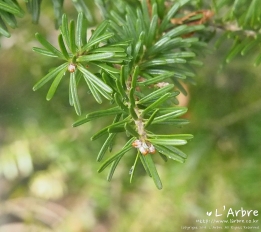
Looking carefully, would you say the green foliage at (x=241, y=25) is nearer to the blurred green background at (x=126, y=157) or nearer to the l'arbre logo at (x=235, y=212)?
the blurred green background at (x=126, y=157)

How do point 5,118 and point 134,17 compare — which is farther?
point 5,118

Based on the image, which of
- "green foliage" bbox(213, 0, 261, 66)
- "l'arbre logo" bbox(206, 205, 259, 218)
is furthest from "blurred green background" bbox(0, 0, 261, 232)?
"green foliage" bbox(213, 0, 261, 66)

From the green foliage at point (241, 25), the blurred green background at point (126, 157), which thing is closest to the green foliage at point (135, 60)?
the green foliage at point (241, 25)

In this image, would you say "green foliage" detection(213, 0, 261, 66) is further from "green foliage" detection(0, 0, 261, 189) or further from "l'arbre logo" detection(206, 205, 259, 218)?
"l'arbre logo" detection(206, 205, 259, 218)

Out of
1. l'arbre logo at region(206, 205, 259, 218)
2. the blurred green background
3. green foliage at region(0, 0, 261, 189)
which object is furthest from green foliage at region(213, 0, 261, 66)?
l'arbre logo at region(206, 205, 259, 218)

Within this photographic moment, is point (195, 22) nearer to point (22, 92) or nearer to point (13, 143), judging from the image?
point (22, 92)

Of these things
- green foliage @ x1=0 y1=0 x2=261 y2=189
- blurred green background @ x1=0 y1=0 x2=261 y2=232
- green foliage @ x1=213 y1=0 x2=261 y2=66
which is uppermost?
blurred green background @ x1=0 y1=0 x2=261 y2=232

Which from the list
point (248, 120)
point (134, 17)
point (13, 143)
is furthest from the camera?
point (13, 143)

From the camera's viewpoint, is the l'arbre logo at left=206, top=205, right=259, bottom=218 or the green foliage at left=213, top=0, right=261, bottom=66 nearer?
the green foliage at left=213, top=0, right=261, bottom=66

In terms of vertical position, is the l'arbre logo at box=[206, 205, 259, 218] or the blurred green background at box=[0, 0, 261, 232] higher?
the blurred green background at box=[0, 0, 261, 232]

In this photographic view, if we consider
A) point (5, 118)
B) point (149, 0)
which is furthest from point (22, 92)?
point (149, 0)
